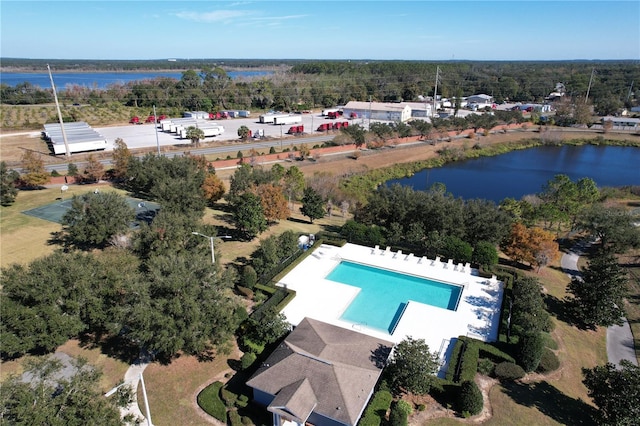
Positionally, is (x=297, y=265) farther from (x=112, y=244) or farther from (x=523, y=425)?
(x=523, y=425)

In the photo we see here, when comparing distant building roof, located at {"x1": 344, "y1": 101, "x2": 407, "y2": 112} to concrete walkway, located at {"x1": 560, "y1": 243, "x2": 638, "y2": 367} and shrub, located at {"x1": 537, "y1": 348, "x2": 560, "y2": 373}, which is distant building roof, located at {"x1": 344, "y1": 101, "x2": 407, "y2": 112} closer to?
concrete walkway, located at {"x1": 560, "y1": 243, "x2": 638, "y2": 367}

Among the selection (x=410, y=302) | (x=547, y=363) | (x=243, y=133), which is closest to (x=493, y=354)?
(x=547, y=363)

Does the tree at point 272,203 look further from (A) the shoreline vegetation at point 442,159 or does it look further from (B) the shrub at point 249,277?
(A) the shoreline vegetation at point 442,159

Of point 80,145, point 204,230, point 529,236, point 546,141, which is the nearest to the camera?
point 204,230

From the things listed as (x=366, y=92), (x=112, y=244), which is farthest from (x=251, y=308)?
(x=366, y=92)

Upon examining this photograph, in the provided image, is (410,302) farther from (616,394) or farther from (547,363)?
(616,394)
